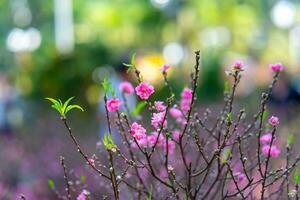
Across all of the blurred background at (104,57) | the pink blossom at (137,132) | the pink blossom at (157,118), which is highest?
the blurred background at (104,57)

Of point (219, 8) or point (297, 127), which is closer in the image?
point (297, 127)

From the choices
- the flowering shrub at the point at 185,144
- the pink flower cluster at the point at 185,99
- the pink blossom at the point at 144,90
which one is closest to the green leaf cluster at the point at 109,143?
the flowering shrub at the point at 185,144

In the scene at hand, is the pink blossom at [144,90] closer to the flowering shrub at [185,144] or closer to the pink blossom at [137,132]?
the flowering shrub at [185,144]

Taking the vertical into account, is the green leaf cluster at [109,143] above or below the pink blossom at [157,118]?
below

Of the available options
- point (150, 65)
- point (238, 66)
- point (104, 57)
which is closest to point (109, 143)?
point (238, 66)

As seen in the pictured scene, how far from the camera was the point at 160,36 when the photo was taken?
2469 cm

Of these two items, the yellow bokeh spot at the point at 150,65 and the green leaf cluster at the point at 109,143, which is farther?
the yellow bokeh spot at the point at 150,65

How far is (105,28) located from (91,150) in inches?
836

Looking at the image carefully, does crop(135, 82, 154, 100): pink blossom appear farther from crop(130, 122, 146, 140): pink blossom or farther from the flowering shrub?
crop(130, 122, 146, 140): pink blossom

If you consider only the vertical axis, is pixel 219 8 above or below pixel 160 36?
above

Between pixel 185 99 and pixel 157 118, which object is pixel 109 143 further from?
pixel 185 99

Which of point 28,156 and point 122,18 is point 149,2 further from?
point 28,156

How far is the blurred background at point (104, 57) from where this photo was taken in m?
9.01

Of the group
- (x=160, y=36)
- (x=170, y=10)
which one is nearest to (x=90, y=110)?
(x=170, y=10)
